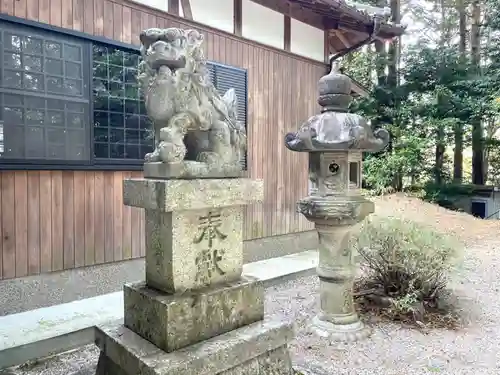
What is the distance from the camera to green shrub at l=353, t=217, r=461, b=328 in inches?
177

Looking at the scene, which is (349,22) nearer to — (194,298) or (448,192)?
(194,298)

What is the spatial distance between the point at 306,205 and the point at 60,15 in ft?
11.6

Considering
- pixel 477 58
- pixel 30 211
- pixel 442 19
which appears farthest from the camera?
pixel 442 19

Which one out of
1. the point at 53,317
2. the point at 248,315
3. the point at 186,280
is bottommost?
the point at 53,317

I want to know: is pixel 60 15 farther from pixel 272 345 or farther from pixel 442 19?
pixel 442 19

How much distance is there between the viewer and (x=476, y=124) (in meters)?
13.4

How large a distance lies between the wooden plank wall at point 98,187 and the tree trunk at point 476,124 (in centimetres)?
926

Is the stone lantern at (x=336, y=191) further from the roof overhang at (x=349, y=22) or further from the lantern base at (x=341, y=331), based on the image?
the roof overhang at (x=349, y=22)

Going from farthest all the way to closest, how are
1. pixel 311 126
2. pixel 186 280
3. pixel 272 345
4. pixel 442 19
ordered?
pixel 442 19, pixel 311 126, pixel 272 345, pixel 186 280

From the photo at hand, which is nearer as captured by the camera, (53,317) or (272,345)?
(272,345)

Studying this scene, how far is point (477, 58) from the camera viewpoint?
13906 mm

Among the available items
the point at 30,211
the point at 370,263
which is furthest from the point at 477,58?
the point at 30,211

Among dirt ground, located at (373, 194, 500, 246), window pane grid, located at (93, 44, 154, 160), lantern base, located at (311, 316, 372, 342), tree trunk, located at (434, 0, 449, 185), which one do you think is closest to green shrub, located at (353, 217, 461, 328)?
lantern base, located at (311, 316, 372, 342)

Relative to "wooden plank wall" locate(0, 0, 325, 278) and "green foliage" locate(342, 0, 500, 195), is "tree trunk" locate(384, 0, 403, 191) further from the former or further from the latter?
"wooden plank wall" locate(0, 0, 325, 278)
